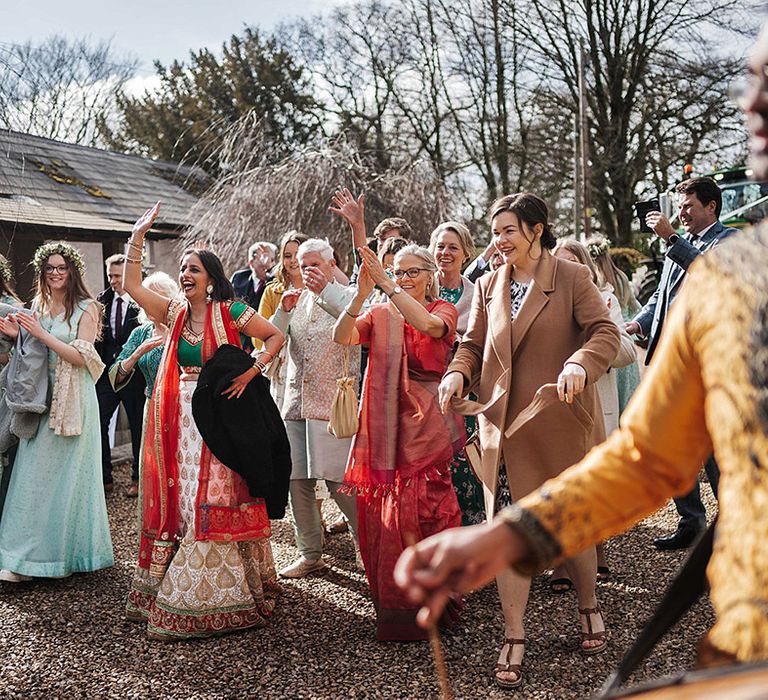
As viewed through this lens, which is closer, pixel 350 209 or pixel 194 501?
pixel 194 501

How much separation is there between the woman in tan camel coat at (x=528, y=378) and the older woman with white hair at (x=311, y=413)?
1509mm

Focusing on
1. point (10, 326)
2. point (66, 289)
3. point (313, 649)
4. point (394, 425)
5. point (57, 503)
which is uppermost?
point (66, 289)

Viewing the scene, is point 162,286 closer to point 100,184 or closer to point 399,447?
point 399,447

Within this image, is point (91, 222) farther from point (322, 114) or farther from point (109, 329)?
point (322, 114)

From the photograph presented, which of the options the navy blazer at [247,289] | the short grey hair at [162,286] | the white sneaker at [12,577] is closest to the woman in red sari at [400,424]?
the short grey hair at [162,286]

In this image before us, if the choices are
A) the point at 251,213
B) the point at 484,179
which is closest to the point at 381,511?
the point at 251,213

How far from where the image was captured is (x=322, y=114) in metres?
29.3

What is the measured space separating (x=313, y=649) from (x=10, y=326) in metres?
2.83

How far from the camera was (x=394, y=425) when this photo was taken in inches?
179

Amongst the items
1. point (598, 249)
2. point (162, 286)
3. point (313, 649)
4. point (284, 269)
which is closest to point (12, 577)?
point (162, 286)

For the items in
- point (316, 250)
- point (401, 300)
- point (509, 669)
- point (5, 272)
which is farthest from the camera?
point (5, 272)

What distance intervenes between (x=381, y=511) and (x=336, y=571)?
1.16m

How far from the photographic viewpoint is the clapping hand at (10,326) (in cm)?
552

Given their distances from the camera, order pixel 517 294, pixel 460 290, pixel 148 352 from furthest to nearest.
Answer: pixel 148 352 → pixel 460 290 → pixel 517 294
